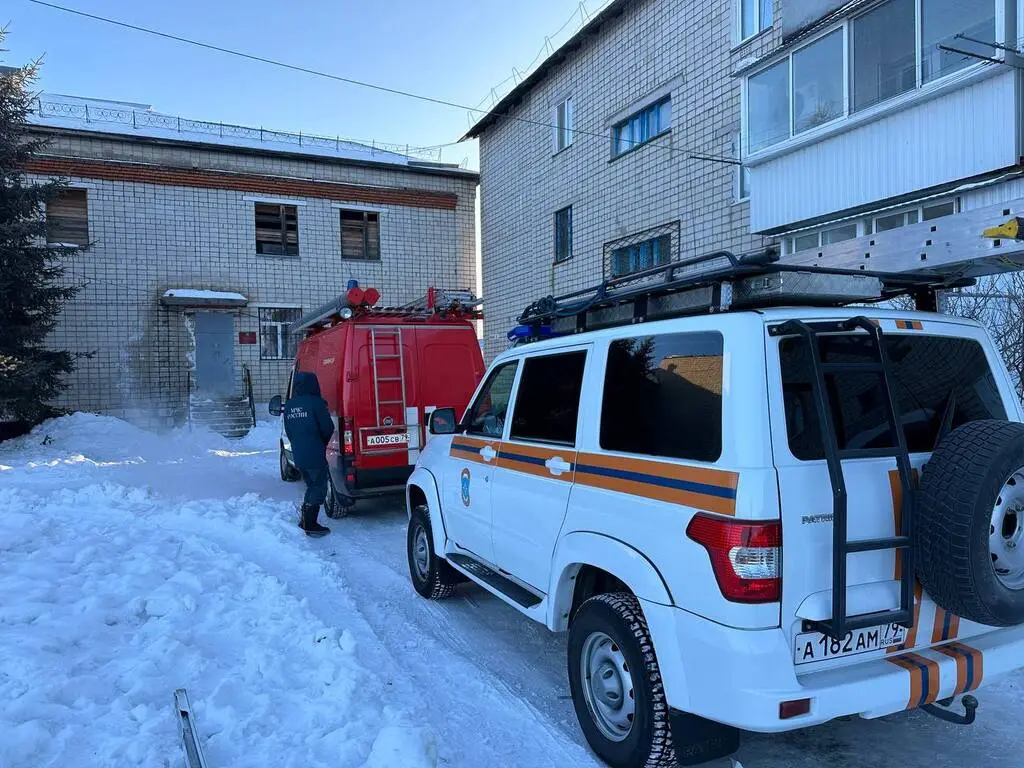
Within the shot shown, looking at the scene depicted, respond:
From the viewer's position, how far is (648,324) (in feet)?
10.3

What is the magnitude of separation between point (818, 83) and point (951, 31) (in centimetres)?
177

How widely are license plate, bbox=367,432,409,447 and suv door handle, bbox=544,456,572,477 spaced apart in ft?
14.5

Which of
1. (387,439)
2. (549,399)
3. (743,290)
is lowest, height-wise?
(387,439)

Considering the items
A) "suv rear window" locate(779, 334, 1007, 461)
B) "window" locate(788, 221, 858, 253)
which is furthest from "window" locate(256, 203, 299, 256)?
"suv rear window" locate(779, 334, 1007, 461)

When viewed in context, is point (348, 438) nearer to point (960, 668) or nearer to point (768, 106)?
point (960, 668)

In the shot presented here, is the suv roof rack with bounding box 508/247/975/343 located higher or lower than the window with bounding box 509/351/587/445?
higher

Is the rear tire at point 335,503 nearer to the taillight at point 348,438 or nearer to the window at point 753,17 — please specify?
the taillight at point 348,438

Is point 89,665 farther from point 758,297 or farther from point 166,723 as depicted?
point 758,297

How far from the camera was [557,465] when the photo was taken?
355 cm

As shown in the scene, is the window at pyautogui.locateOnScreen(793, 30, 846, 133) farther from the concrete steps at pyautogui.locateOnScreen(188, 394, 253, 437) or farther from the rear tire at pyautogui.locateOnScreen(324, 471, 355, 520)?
the concrete steps at pyautogui.locateOnScreen(188, 394, 253, 437)

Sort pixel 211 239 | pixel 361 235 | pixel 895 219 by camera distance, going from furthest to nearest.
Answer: pixel 361 235
pixel 211 239
pixel 895 219

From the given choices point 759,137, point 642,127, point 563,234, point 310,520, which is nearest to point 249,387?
point 563,234

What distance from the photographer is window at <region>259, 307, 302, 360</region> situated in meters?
19.8

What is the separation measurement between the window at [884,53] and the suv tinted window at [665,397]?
270 inches
